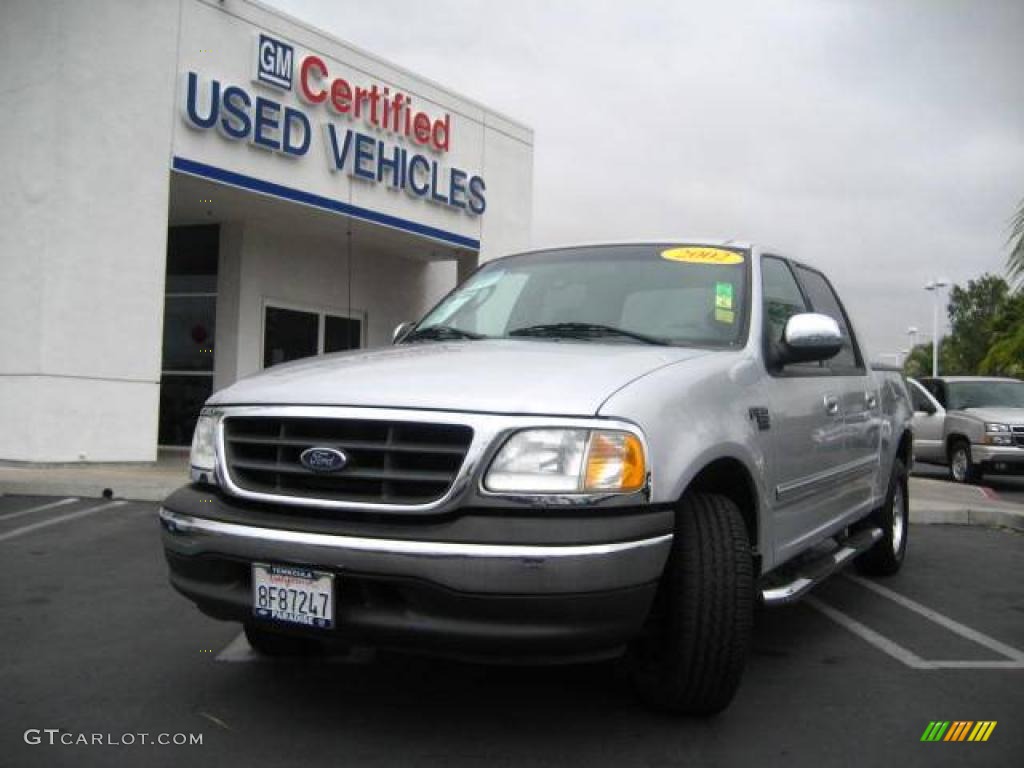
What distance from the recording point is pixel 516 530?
255 cm

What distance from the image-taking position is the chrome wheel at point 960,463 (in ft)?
44.6

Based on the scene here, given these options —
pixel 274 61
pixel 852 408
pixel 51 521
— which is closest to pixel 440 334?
pixel 852 408

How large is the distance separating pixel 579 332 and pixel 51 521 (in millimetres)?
5263

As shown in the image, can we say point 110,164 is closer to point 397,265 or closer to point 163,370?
point 163,370

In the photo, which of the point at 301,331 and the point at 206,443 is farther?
the point at 301,331

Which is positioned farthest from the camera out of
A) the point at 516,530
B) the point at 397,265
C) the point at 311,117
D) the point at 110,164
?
the point at 397,265

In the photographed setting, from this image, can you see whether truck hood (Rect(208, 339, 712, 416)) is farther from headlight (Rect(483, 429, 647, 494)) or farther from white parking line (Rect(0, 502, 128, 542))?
white parking line (Rect(0, 502, 128, 542))

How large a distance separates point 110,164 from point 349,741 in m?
9.00

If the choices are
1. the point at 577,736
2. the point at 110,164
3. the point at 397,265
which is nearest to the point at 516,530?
the point at 577,736

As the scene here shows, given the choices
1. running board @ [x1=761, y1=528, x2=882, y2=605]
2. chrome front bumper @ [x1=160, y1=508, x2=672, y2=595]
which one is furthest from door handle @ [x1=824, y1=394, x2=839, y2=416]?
chrome front bumper @ [x1=160, y1=508, x2=672, y2=595]

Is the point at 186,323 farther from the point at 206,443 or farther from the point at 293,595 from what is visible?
the point at 293,595

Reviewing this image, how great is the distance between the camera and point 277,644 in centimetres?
375

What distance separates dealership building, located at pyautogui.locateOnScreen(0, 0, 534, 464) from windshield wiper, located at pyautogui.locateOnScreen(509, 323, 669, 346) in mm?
4853

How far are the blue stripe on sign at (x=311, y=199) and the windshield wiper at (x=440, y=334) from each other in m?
7.70
